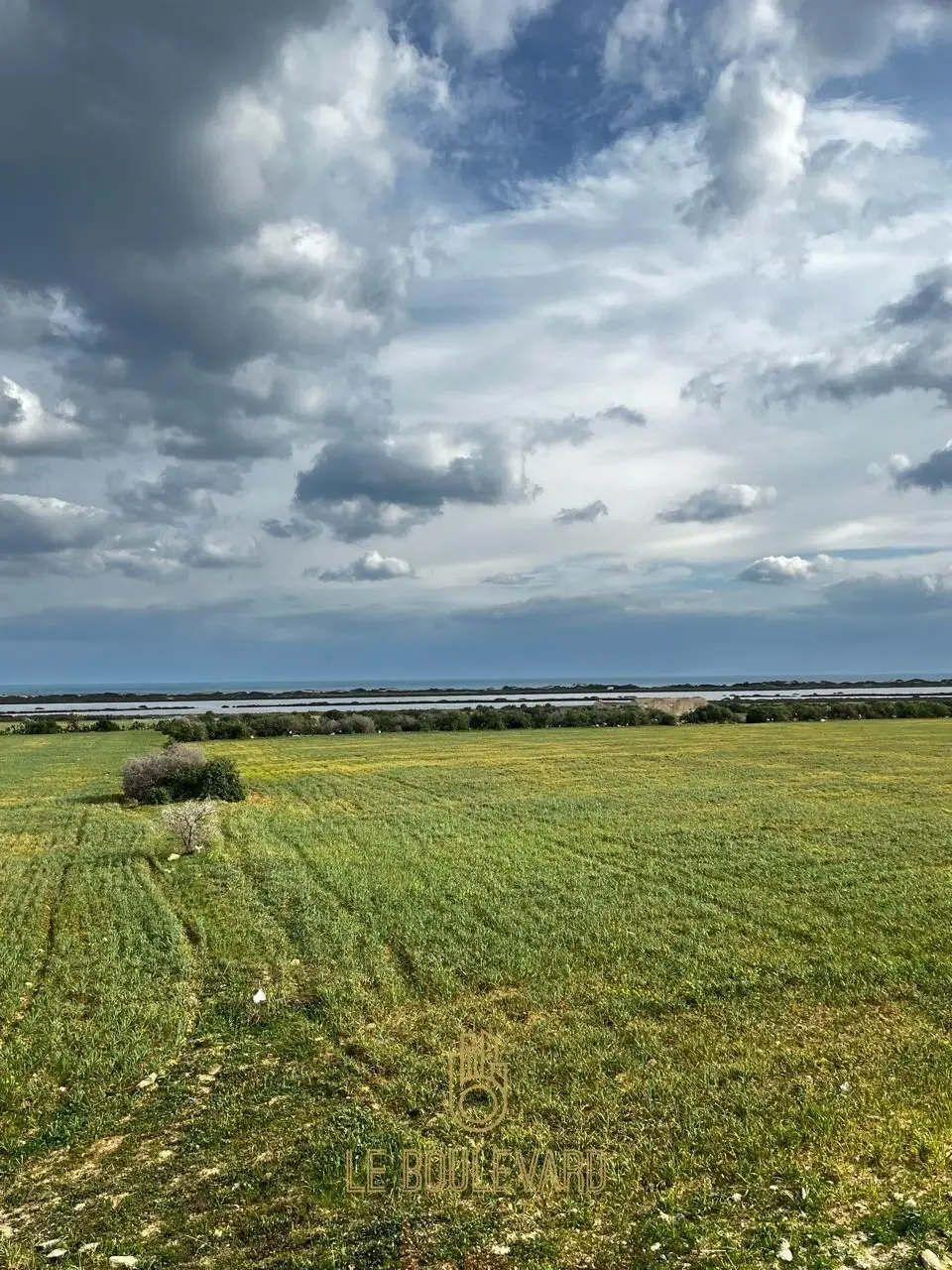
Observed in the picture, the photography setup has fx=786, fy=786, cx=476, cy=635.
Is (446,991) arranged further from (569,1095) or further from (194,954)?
(194,954)

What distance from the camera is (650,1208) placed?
6.58 m

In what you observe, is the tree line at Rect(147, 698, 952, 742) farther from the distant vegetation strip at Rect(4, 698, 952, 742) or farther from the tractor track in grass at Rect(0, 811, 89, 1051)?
the tractor track in grass at Rect(0, 811, 89, 1051)

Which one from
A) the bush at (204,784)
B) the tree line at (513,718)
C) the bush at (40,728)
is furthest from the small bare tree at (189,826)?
the bush at (40,728)

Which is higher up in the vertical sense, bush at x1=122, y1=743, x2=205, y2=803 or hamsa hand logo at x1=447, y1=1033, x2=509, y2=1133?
bush at x1=122, y1=743, x2=205, y2=803

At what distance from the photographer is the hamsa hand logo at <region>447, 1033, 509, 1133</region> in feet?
26.8

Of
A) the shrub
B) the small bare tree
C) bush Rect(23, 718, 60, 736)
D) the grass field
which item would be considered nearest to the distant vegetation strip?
bush Rect(23, 718, 60, 736)

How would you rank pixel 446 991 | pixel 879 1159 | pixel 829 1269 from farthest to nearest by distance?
pixel 446 991 < pixel 879 1159 < pixel 829 1269

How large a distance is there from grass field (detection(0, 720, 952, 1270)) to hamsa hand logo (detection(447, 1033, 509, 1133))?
160 millimetres

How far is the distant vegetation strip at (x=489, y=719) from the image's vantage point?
82.2 m

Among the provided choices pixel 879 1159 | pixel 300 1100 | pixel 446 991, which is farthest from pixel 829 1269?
pixel 446 991

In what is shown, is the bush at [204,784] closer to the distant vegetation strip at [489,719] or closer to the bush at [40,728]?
the distant vegetation strip at [489,719]

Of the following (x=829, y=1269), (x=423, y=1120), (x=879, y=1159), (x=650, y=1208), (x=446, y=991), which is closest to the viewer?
(x=829, y=1269)

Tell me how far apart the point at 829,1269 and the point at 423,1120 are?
3.93m

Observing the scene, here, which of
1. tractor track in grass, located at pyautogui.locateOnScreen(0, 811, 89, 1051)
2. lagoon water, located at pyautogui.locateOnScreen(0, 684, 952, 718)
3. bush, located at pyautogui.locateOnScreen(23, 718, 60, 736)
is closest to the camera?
tractor track in grass, located at pyautogui.locateOnScreen(0, 811, 89, 1051)
